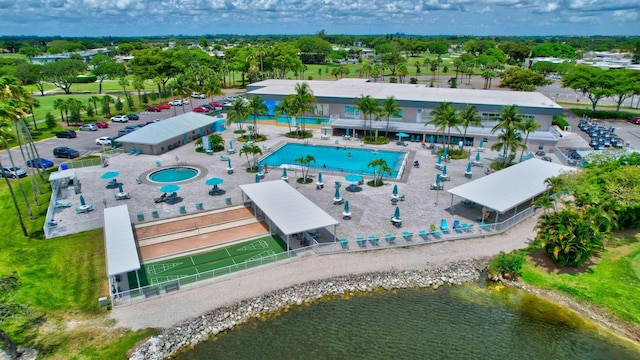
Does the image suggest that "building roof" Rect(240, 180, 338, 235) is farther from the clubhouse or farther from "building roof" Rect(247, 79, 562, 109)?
"building roof" Rect(247, 79, 562, 109)

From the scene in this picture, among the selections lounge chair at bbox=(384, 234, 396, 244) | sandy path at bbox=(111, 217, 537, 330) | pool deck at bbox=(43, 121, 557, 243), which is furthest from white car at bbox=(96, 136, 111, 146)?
lounge chair at bbox=(384, 234, 396, 244)

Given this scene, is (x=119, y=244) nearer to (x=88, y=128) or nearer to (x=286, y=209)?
(x=286, y=209)

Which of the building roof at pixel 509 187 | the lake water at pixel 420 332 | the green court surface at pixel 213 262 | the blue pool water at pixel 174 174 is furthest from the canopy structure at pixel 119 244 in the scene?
the building roof at pixel 509 187

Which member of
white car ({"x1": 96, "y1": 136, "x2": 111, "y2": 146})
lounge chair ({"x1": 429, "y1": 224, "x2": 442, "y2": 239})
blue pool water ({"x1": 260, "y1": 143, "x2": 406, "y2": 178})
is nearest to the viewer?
lounge chair ({"x1": 429, "y1": 224, "x2": 442, "y2": 239})

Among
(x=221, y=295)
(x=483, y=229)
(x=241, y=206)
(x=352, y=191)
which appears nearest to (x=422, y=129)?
(x=352, y=191)

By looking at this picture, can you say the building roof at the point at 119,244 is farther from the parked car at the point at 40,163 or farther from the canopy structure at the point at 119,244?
the parked car at the point at 40,163

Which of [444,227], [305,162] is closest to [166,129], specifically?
[305,162]

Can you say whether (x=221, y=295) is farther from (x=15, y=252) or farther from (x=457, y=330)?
(x=15, y=252)
